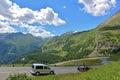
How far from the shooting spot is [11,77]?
101 feet

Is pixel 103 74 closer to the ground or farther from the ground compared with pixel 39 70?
closer to the ground

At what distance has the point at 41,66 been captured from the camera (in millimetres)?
55875

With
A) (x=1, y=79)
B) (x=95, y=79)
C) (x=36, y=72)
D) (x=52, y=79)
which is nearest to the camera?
(x=95, y=79)

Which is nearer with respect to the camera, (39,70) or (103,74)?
(103,74)

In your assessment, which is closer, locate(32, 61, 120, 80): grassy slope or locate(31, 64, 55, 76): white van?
locate(32, 61, 120, 80): grassy slope

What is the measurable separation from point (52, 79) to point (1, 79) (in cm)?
1021

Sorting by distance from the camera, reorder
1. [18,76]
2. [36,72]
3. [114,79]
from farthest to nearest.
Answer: [36,72] → [18,76] → [114,79]

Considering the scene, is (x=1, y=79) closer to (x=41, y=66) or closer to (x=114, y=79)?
(x=41, y=66)

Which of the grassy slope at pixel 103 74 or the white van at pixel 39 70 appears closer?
the grassy slope at pixel 103 74

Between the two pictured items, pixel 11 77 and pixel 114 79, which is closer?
pixel 114 79

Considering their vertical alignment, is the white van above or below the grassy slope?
above

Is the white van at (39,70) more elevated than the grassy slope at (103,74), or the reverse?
the white van at (39,70)

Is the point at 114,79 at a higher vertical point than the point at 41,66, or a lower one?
lower

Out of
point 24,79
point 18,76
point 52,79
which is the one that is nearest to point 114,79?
point 24,79
